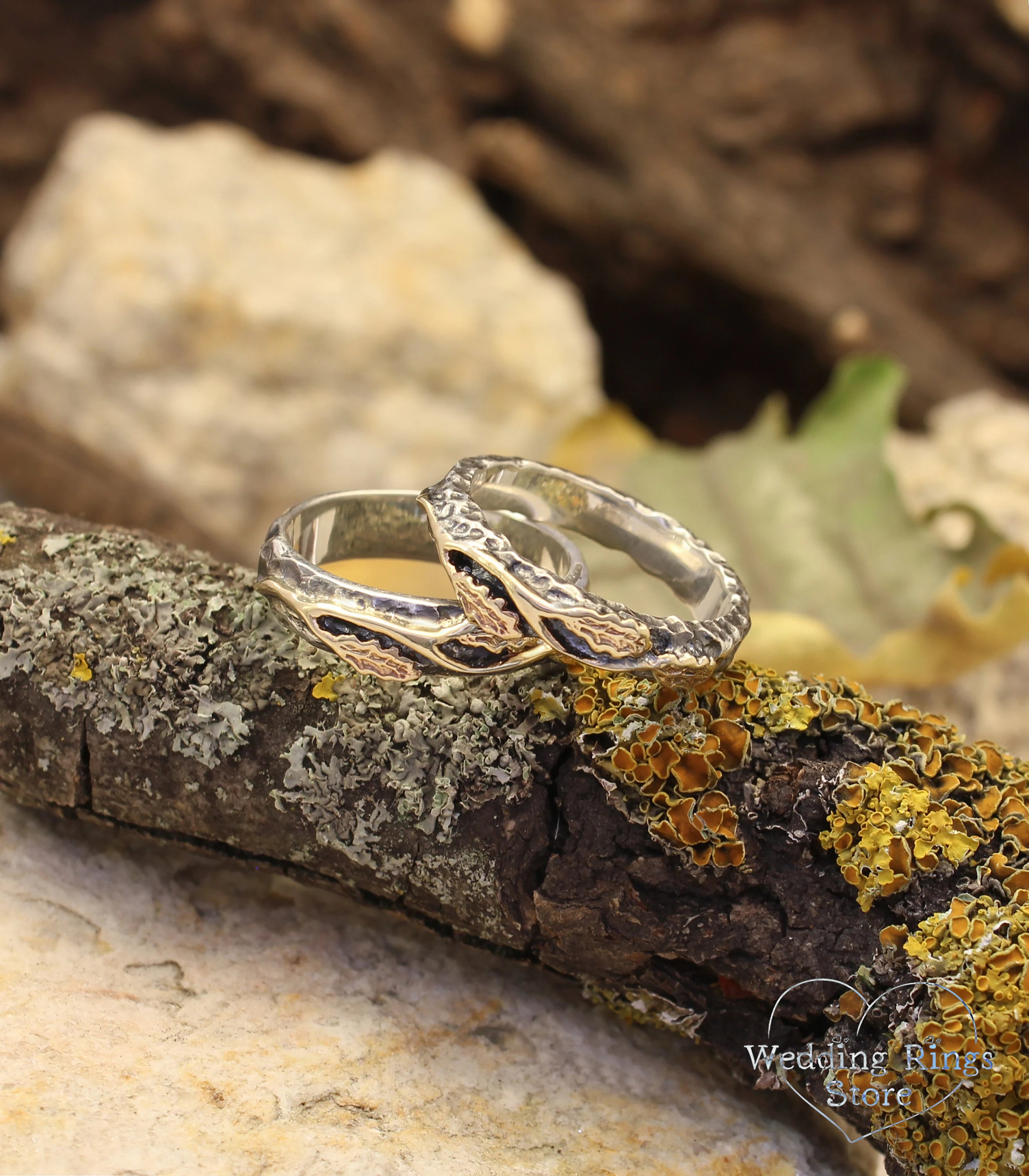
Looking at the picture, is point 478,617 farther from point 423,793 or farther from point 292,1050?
point 292,1050

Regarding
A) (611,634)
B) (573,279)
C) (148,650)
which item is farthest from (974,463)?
(148,650)

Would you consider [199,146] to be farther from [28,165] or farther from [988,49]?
[988,49]

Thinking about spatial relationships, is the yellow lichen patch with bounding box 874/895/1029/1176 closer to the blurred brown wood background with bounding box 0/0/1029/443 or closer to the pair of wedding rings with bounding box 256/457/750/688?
the pair of wedding rings with bounding box 256/457/750/688

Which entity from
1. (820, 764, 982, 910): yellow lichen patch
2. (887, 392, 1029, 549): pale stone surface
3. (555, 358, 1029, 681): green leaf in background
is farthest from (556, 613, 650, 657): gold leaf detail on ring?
(887, 392, 1029, 549): pale stone surface

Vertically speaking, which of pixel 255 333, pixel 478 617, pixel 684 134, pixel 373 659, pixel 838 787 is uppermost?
pixel 684 134

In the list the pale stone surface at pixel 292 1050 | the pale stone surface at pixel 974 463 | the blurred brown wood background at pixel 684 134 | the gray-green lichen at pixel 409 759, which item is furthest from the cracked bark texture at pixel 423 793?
the blurred brown wood background at pixel 684 134

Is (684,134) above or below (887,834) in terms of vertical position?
above
